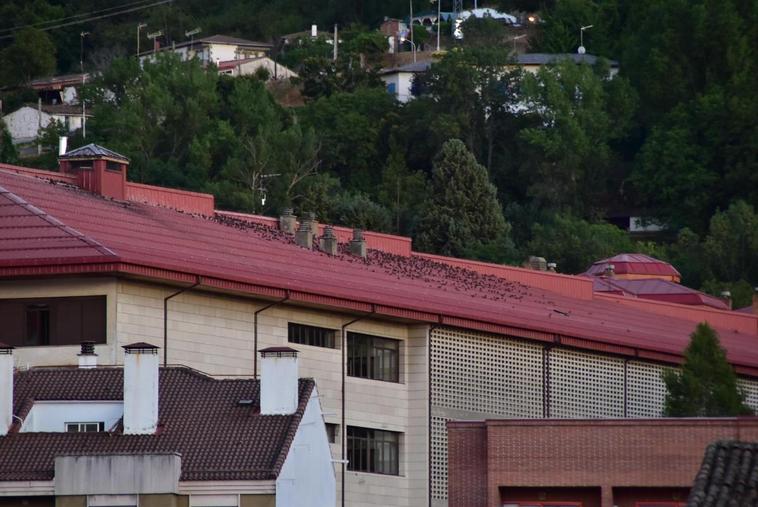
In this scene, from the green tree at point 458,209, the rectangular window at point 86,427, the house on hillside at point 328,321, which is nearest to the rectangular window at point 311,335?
the house on hillside at point 328,321

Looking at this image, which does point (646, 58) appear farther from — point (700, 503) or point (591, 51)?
point (700, 503)

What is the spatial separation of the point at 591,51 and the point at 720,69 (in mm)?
26871

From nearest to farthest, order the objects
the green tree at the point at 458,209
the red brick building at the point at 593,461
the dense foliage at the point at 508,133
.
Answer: the red brick building at the point at 593,461 → the green tree at the point at 458,209 → the dense foliage at the point at 508,133

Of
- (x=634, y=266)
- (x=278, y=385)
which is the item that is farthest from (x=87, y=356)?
(x=634, y=266)

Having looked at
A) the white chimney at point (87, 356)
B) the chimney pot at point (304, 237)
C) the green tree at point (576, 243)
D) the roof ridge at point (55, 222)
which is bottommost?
the green tree at point (576, 243)

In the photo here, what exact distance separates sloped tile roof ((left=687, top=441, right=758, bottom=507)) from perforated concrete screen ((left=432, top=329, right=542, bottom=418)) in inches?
1221

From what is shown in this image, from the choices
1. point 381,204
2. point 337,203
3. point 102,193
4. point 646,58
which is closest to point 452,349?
point 102,193

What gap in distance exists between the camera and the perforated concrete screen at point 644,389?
78500mm

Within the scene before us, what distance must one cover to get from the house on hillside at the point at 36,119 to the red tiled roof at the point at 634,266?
67744 mm

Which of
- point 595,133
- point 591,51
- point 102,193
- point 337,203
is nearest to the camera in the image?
point 102,193

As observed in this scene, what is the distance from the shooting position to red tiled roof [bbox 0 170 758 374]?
67312 mm

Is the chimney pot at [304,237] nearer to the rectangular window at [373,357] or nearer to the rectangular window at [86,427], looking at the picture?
the rectangular window at [373,357]

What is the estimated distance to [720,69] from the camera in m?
172

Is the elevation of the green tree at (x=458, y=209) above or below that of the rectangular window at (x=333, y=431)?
above
